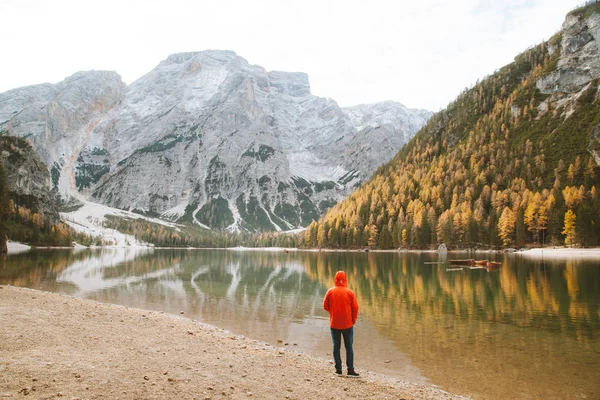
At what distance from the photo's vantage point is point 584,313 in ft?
95.0

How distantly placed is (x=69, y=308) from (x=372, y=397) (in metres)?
22.6

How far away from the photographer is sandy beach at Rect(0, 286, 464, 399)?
10781 mm

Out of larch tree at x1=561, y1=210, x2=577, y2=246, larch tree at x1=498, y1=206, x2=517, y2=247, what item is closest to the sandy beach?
larch tree at x1=561, y1=210, x2=577, y2=246

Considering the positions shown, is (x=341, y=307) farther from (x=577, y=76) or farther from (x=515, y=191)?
(x=577, y=76)

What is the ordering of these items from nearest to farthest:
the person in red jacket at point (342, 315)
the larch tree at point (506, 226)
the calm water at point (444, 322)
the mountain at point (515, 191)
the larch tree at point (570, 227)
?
the person in red jacket at point (342, 315) → the calm water at point (444, 322) → the larch tree at point (570, 227) → the mountain at point (515, 191) → the larch tree at point (506, 226)

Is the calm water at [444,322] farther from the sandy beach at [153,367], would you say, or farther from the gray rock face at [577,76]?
the gray rock face at [577,76]

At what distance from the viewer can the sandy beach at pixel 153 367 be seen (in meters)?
10.8

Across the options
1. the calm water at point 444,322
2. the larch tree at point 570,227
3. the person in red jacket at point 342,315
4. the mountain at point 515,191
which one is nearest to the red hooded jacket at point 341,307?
A: the person in red jacket at point 342,315

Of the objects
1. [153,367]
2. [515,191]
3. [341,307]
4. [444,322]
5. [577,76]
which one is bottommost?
[444,322]

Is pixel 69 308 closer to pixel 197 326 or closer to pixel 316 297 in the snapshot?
pixel 197 326

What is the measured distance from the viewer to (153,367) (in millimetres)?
13375

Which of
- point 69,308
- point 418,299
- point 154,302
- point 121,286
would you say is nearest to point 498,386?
point 418,299

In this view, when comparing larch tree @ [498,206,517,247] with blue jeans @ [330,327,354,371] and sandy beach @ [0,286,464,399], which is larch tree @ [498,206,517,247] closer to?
sandy beach @ [0,286,464,399]

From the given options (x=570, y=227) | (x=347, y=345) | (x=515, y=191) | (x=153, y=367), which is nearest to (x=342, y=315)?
(x=347, y=345)
